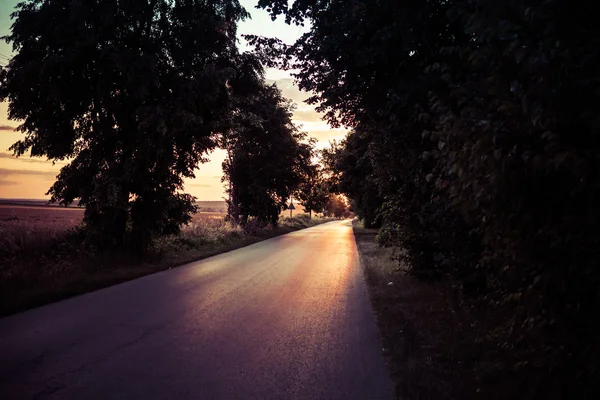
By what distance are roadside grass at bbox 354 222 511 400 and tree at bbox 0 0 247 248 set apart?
8277 millimetres

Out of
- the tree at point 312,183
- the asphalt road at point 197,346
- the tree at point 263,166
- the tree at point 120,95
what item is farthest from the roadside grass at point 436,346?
the tree at point 312,183

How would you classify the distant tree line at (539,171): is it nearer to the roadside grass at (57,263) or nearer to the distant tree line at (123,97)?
the roadside grass at (57,263)

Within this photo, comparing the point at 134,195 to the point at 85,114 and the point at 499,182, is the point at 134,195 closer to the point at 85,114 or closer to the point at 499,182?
the point at 85,114

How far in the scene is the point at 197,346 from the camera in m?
4.96

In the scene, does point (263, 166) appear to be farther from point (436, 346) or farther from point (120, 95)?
point (436, 346)

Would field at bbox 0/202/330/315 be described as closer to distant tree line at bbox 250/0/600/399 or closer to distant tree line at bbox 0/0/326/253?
distant tree line at bbox 0/0/326/253

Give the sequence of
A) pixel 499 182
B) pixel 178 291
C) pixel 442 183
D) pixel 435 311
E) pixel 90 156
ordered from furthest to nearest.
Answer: pixel 90 156
pixel 178 291
pixel 435 311
pixel 442 183
pixel 499 182

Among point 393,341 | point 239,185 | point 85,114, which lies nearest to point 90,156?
point 85,114

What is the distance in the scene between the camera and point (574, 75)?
2412 millimetres

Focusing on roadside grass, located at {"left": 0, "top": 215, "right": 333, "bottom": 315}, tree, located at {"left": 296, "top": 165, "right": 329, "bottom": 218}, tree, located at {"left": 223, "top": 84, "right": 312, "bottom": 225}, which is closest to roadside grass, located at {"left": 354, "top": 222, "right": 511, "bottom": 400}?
roadside grass, located at {"left": 0, "top": 215, "right": 333, "bottom": 315}

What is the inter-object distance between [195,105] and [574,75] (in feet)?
37.6

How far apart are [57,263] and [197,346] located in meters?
7.73

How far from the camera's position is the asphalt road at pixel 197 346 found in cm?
379

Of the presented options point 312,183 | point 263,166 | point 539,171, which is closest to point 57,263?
point 539,171
